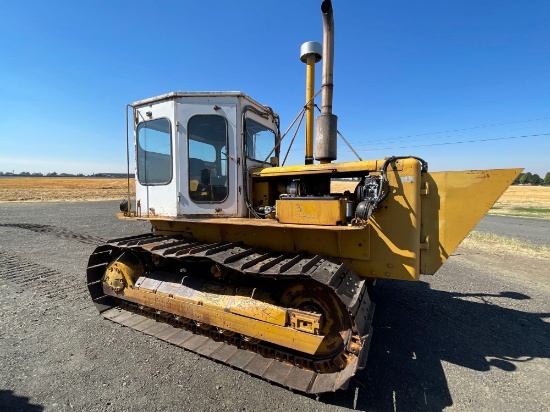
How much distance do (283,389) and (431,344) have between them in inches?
89.2

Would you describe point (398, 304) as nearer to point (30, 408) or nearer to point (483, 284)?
point (483, 284)

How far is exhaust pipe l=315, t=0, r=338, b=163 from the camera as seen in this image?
3863mm

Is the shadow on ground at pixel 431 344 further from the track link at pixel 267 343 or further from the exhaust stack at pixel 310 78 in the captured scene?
the exhaust stack at pixel 310 78

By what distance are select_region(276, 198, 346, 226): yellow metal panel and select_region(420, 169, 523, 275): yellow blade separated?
1.05 meters

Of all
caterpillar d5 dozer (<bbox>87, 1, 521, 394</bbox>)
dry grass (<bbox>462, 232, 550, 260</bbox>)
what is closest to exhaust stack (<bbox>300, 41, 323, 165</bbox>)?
caterpillar d5 dozer (<bbox>87, 1, 521, 394</bbox>)

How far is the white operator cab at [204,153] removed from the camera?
13.7ft

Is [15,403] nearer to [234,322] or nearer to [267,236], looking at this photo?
[234,322]

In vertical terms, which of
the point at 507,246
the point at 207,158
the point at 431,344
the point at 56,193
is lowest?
the point at 431,344

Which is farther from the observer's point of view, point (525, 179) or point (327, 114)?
point (525, 179)

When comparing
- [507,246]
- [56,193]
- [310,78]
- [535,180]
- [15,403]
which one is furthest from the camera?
[535,180]

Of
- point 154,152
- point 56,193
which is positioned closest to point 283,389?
point 154,152

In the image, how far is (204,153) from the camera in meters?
4.31

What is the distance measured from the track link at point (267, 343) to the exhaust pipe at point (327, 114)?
4.93 ft

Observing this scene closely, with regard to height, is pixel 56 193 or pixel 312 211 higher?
pixel 56 193
